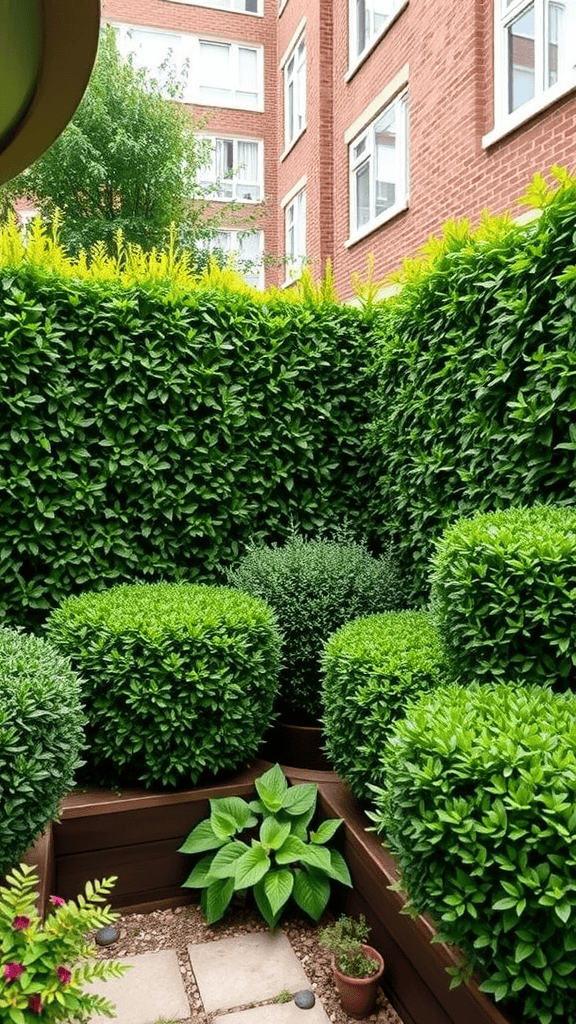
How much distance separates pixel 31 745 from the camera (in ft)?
7.38

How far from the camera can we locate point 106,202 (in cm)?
1091

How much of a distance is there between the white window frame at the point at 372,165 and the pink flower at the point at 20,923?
8671 mm

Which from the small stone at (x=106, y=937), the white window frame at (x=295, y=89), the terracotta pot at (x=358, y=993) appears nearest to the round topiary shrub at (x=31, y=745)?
the small stone at (x=106, y=937)

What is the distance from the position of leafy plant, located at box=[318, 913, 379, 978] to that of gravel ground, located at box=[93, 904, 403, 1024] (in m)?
0.12

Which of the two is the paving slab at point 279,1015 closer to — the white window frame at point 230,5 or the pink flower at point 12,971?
the pink flower at point 12,971

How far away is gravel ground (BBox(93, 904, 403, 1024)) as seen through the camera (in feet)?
7.90

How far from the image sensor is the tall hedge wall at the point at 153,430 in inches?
160

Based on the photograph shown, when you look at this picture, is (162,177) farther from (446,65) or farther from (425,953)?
(425,953)

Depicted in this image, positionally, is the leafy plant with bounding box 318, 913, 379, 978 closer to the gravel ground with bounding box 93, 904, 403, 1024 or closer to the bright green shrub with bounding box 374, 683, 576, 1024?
the gravel ground with bounding box 93, 904, 403, 1024

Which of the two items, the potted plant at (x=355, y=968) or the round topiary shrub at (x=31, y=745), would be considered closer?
the round topiary shrub at (x=31, y=745)

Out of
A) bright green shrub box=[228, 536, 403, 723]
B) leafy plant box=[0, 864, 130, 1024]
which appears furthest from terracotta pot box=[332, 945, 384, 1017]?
bright green shrub box=[228, 536, 403, 723]

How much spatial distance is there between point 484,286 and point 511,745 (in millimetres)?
2378

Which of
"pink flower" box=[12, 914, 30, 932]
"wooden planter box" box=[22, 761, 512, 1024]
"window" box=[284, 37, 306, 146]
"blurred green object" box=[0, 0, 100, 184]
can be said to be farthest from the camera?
"window" box=[284, 37, 306, 146]

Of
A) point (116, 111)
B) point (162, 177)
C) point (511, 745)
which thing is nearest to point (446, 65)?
point (162, 177)
